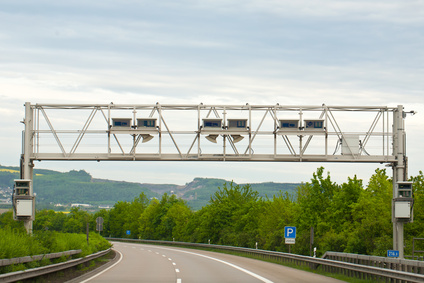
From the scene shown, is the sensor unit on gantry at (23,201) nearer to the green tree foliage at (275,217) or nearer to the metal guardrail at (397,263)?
the metal guardrail at (397,263)

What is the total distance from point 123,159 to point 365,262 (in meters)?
16.9

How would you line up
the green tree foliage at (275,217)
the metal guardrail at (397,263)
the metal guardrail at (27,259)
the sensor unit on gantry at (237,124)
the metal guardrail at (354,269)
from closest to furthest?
the metal guardrail at (27,259) < the metal guardrail at (354,269) < the metal guardrail at (397,263) < the sensor unit on gantry at (237,124) < the green tree foliage at (275,217)

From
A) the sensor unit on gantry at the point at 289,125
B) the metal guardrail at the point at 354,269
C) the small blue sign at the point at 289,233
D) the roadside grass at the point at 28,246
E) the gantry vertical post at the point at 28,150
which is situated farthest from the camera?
the small blue sign at the point at 289,233

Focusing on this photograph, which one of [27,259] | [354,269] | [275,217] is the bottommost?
[275,217]

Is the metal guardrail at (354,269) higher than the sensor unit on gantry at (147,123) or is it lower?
lower

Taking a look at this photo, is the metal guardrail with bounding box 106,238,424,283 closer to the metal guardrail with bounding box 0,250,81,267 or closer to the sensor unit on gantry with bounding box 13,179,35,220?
the metal guardrail with bounding box 0,250,81,267

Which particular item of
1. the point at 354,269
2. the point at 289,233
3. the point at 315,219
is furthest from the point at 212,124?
the point at 315,219

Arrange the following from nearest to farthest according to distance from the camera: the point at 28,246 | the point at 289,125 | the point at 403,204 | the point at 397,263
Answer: the point at 28,246
the point at 397,263
the point at 403,204
the point at 289,125

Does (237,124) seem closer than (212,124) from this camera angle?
No

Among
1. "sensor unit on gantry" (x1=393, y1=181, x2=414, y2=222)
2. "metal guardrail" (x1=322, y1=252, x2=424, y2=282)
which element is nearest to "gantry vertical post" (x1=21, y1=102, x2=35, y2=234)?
"metal guardrail" (x1=322, y1=252, x2=424, y2=282)

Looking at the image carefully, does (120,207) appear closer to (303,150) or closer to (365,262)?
(303,150)

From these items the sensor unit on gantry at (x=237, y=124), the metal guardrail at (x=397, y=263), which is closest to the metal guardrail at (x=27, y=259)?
the metal guardrail at (x=397, y=263)

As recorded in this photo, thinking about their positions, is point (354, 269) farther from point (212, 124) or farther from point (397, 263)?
point (212, 124)

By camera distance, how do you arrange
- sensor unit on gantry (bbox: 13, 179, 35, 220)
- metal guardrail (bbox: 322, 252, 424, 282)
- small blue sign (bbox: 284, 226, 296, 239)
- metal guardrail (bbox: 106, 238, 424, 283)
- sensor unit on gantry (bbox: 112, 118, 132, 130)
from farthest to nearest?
small blue sign (bbox: 284, 226, 296, 239) → sensor unit on gantry (bbox: 112, 118, 132, 130) → sensor unit on gantry (bbox: 13, 179, 35, 220) → metal guardrail (bbox: 322, 252, 424, 282) → metal guardrail (bbox: 106, 238, 424, 283)
